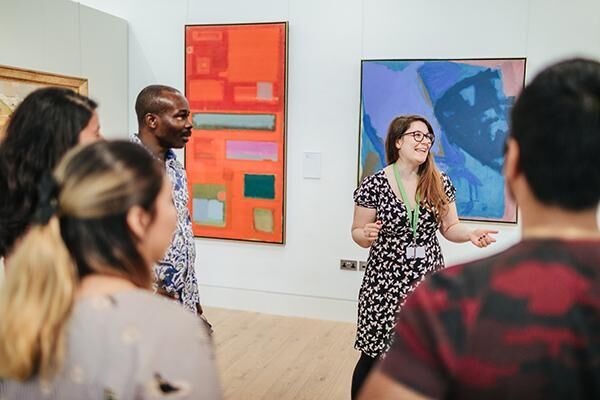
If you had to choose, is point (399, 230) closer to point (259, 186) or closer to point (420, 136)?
point (420, 136)

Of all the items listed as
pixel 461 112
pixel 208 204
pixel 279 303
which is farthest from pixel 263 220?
pixel 461 112

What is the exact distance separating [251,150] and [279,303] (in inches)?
48.9

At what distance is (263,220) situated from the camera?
4.55 meters

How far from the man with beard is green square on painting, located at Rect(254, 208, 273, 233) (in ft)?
6.26

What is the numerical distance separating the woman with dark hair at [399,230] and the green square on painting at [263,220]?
1.87m

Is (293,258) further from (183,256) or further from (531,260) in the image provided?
(531,260)

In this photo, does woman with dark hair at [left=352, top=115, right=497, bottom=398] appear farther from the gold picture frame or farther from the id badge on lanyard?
the gold picture frame

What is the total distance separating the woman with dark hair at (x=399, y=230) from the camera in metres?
2.61

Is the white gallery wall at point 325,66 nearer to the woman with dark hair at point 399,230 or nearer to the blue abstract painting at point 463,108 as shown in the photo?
the blue abstract painting at point 463,108

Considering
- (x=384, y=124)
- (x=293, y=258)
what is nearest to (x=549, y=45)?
(x=384, y=124)

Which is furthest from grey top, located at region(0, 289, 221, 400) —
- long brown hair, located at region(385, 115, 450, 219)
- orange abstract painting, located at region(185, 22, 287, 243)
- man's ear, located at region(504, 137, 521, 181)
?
orange abstract painting, located at region(185, 22, 287, 243)

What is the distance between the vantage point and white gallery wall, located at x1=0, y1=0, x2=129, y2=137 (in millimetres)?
3613

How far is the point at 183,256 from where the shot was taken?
2.47 meters

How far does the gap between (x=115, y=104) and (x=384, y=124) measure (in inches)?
85.2
